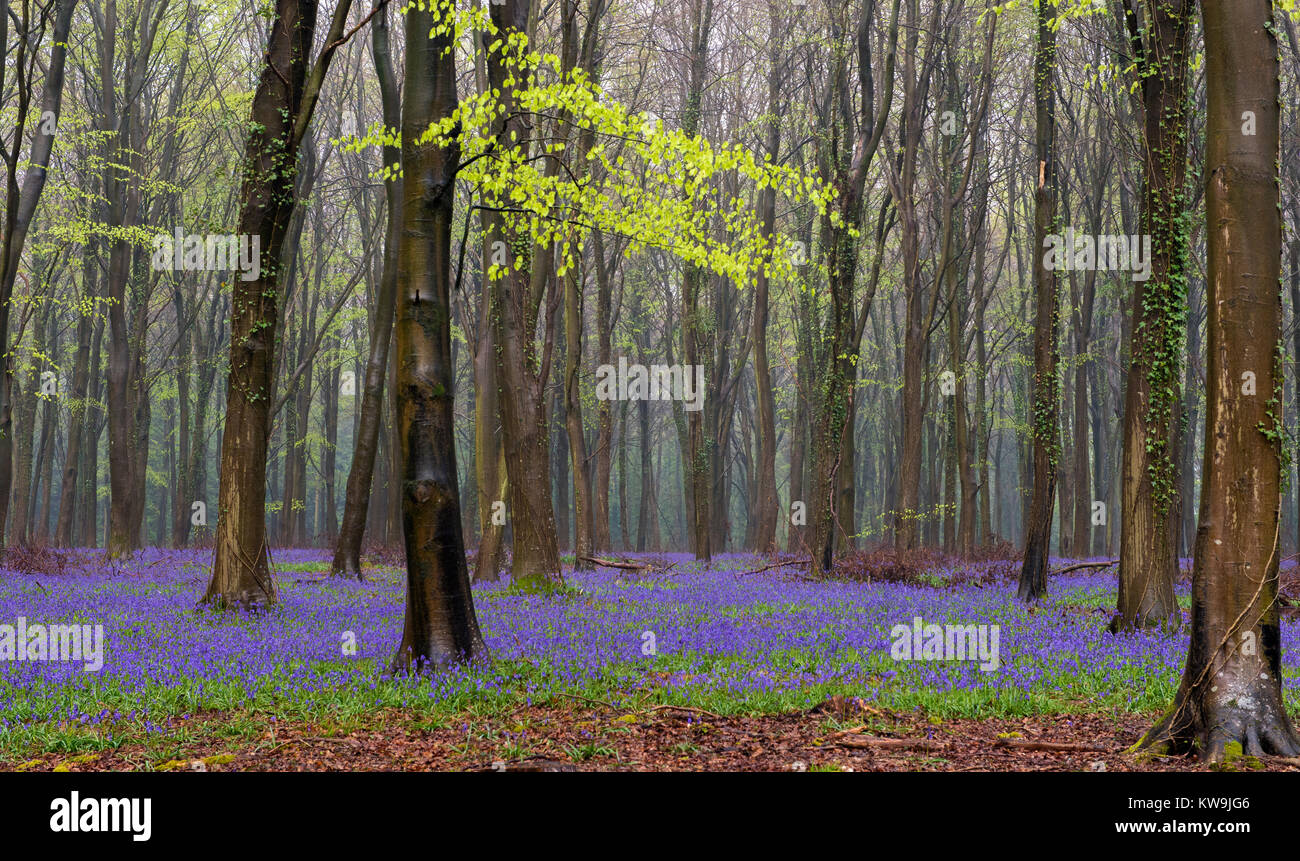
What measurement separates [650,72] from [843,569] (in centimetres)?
1882

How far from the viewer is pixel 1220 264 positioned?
527 centimetres

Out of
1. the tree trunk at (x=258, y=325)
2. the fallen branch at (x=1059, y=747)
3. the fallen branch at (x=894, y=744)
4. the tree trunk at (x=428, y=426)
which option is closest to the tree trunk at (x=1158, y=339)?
the fallen branch at (x=1059, y=747)

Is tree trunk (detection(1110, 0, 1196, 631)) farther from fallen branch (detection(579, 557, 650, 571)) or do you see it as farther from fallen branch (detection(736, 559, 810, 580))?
fallen branch (detection(579, 557, 650, 571))

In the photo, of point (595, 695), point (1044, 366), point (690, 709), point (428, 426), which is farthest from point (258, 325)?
point (1044, 366)

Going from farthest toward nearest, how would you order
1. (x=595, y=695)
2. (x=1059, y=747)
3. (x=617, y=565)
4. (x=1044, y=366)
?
(x=617, y=565) → (x=1044, y=366) → (x=595, y=695) → (x=1059, y=747)

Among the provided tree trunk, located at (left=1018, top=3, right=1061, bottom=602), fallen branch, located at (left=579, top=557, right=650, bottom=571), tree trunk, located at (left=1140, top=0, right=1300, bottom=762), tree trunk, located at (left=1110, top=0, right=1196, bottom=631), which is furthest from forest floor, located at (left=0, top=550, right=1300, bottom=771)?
fallen branch, located at (left=579, top=557, right=650, bottom=571)

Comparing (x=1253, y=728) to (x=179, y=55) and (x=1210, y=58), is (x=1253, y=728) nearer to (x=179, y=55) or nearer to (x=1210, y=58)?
(x=1210, y=58)

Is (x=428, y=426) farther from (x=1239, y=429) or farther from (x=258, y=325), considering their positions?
(x=1239, y=429)

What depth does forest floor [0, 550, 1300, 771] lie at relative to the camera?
17.2 ft

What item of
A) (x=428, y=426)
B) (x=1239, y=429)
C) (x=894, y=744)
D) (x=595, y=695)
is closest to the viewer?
(x=1239, y=429)

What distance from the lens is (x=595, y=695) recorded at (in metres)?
6.72

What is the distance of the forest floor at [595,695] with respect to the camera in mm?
5238

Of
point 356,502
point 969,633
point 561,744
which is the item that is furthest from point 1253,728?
point 356,502

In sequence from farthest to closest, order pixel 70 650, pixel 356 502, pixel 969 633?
pixel 356 502
pixel 969 633
pixel 70 650
